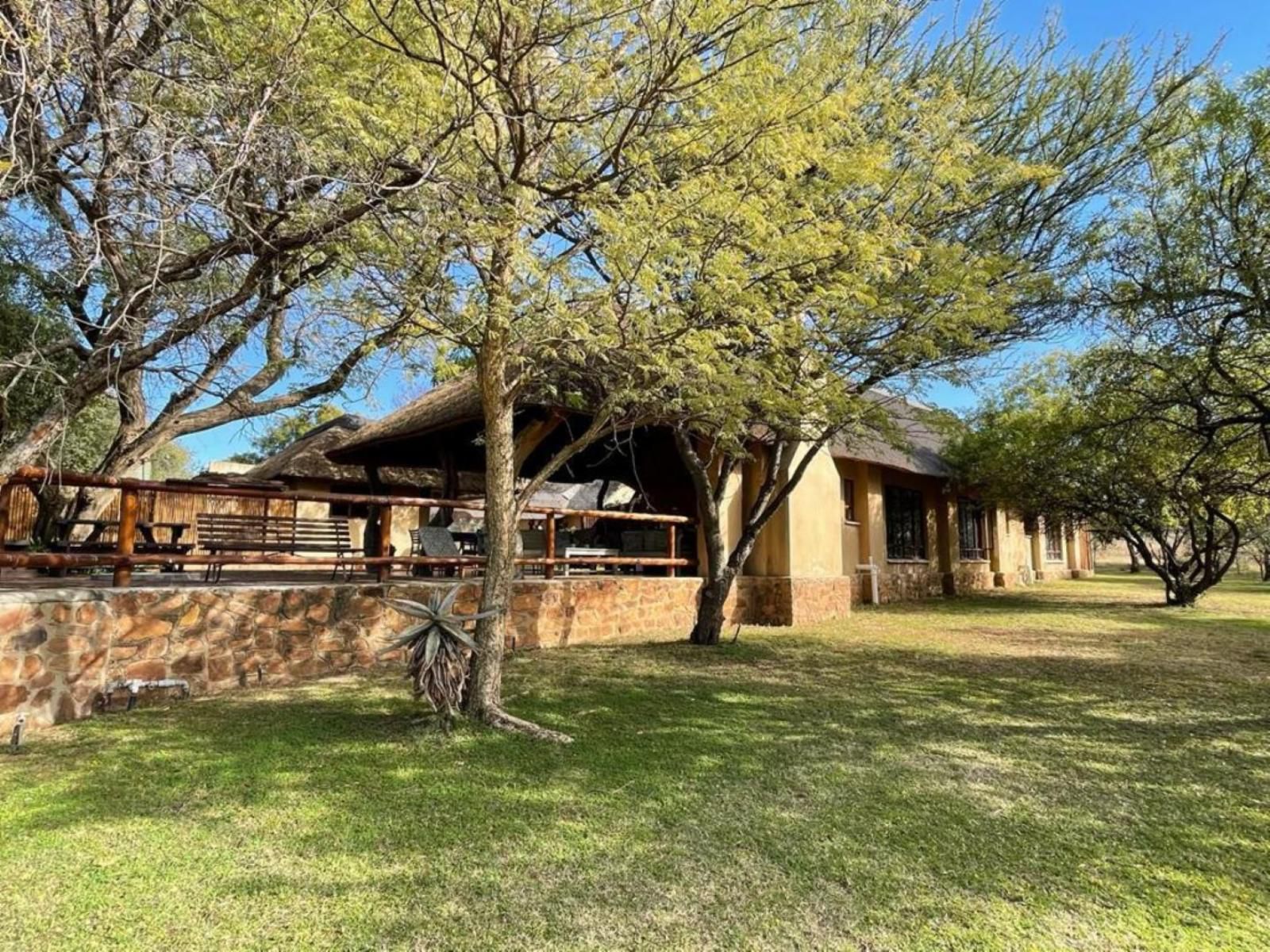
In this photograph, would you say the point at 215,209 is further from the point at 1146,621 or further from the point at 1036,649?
the point at 1146,621

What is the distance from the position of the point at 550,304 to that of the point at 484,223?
2.17ft

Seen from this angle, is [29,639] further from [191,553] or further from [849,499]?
[849,499]

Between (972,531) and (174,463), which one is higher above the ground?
(174,463)

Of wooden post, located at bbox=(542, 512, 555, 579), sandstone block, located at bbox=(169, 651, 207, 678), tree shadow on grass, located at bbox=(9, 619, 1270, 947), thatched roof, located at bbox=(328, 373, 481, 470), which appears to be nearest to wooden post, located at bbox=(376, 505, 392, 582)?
tree shadow on grass, located at bbox=(9, 619, 1270, 947)

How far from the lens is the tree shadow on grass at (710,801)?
121 inches

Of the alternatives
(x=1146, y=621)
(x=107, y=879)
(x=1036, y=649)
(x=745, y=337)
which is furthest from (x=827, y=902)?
(x=1146, y=621)

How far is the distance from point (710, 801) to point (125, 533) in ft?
17.5

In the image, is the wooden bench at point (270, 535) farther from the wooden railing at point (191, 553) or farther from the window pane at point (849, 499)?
the window pane at point (849, 499)

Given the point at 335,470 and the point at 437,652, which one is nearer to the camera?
the point at 437,652

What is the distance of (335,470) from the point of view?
18672 millimetres

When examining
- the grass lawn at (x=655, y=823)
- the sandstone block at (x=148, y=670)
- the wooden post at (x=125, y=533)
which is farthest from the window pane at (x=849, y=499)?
the wooden post at (x=125, y=533)

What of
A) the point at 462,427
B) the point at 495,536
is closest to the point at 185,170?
the point at 495,536

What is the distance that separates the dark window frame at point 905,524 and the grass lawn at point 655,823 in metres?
10.6

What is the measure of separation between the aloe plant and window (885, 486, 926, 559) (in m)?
14.0
